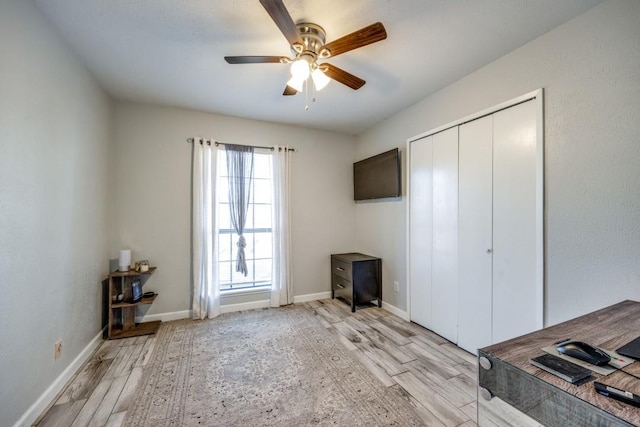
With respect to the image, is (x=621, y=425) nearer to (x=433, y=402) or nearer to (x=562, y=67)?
(x=433, y=402)

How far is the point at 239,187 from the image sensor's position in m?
3.34

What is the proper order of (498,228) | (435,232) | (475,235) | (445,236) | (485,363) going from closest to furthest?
(485,363) < (498,228) < (475,235) < (445,236) < (435,232)

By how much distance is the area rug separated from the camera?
1.58 m

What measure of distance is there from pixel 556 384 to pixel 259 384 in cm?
178

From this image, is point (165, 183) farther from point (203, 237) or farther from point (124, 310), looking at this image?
point (124, 310)

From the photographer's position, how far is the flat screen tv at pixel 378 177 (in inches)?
123

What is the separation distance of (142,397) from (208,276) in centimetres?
145

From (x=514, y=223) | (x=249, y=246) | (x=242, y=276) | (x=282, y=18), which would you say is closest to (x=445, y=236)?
(x=514, y=223)

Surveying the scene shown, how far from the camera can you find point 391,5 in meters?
1.58

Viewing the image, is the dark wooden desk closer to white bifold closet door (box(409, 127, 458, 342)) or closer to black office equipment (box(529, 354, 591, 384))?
black office equipment (box(529, 354, 591, 384))

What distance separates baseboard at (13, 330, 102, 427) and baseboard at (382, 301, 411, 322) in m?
3.08

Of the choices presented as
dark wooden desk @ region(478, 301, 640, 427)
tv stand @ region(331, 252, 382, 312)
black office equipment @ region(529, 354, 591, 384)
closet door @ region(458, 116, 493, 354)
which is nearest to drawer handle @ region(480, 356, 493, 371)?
dark wooden desk @ region(478, 301, 640, 427)

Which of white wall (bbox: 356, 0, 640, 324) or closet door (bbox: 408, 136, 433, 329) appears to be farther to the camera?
closet door (bbox: 408, 136, 433, 329)

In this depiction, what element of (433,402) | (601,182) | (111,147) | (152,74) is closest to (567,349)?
(433,402)
